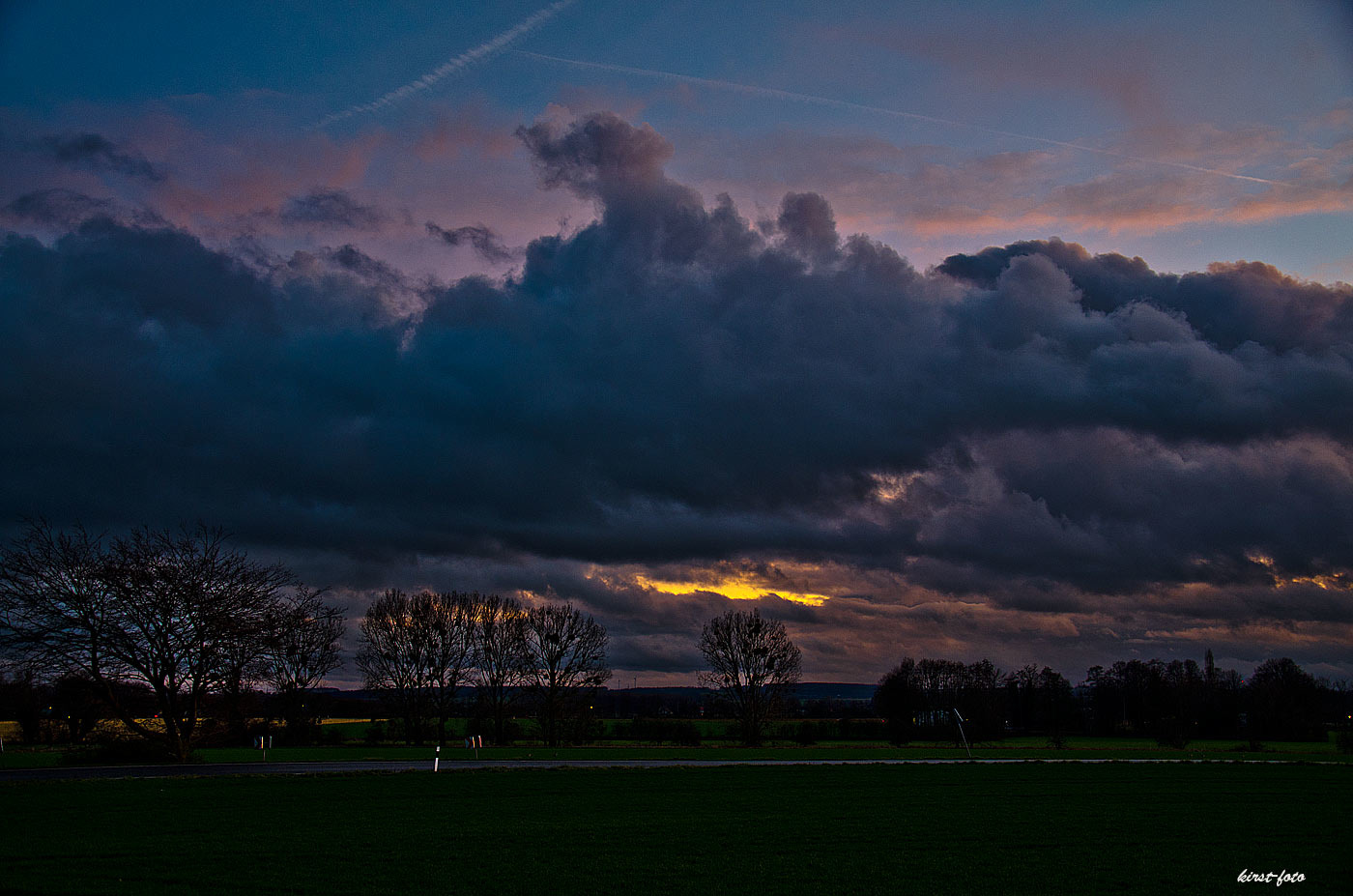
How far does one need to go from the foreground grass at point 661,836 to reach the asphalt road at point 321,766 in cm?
368

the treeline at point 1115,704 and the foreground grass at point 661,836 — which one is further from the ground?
the foreground grass at point 661,836

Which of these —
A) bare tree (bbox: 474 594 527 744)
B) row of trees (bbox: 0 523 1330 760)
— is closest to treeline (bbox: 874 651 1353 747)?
row of trees (bbox: 0 523 1330 760)

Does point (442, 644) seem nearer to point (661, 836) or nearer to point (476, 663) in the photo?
point (476, 663)

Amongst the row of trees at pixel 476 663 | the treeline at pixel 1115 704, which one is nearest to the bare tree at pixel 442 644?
the row of trees at pixel 476 663

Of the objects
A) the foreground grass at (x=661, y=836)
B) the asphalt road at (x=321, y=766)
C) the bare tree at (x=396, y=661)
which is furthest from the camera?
the bare tree at (x=396, y=661)

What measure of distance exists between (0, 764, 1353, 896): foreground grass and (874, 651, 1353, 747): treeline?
72956 millimetres

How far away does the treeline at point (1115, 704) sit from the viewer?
335ft

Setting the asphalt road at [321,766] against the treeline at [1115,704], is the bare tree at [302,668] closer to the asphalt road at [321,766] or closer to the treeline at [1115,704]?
the asphalt road at [321,766]

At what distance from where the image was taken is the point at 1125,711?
124 m

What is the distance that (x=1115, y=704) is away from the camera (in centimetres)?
12612

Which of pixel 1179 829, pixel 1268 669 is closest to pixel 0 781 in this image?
pixel 1179 829

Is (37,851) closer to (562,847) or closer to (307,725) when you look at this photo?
(562,847)

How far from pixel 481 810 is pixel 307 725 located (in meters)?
50.5

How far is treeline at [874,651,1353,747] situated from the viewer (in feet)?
335
